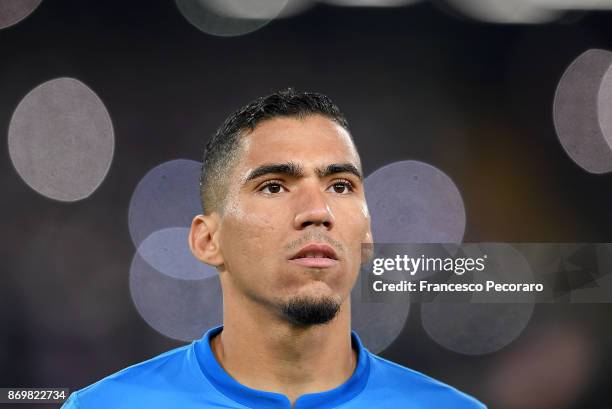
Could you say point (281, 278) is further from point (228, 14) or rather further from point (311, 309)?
point (228, 14)

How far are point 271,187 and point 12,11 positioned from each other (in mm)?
873

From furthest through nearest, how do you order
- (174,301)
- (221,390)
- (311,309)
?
(174,301) → (221,390) → (311,309)

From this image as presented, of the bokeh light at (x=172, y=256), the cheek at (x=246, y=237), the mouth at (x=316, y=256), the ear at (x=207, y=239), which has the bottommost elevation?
the mouth at (x=316, y=256)

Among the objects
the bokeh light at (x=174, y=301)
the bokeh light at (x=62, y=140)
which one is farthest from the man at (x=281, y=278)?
the bokeh light at (x=62, y=140)

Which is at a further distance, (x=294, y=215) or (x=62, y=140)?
(x=62, y=140)

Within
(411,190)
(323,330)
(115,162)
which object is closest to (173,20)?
(115,162)

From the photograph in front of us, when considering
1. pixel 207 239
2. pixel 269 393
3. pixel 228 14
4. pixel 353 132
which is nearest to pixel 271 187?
pixel 207 239

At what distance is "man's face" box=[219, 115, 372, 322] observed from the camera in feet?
2.74

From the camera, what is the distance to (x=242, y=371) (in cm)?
93

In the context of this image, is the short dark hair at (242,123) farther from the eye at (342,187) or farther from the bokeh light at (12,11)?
the bokeh light at (12,11)

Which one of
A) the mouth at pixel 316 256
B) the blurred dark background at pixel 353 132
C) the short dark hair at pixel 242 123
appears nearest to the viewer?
the mouth at pixel 316 256

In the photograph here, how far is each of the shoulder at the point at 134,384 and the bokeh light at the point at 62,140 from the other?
507 mm

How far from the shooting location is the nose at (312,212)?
84 centimetres

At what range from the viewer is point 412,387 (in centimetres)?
100
